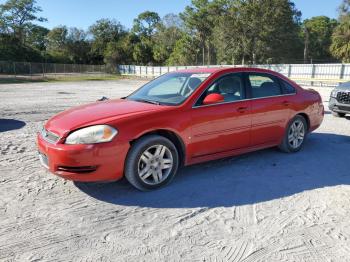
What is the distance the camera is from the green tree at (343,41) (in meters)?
43.2

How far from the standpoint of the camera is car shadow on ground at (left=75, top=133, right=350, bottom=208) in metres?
4.12

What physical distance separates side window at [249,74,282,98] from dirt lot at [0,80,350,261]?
43.2 inches

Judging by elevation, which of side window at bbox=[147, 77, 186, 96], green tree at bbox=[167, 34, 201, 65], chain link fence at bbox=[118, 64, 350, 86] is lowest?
side window at bbox=[147, 77, 186, 96]

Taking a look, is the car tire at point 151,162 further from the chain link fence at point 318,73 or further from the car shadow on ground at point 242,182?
the chain link fence at point 318,73

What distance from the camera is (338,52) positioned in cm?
4466

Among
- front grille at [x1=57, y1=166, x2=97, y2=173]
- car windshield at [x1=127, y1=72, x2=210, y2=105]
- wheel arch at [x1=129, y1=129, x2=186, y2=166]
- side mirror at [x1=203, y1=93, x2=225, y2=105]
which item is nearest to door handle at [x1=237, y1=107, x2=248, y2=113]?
side mirror at [x1=203, y1=93, x2=225, y2=105]

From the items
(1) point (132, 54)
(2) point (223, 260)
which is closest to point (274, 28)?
(1) point (132, 54)

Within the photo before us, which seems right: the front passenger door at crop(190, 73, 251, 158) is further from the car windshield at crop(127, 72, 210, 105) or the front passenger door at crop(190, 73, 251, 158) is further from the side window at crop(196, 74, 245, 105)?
the car windshield at crop(127, 72, 210, 105)

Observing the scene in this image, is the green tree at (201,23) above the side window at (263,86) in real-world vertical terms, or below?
above

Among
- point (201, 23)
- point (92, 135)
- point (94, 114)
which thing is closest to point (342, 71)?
point (94, 114)

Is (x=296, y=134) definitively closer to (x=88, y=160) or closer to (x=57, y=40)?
(x=88, y=160)

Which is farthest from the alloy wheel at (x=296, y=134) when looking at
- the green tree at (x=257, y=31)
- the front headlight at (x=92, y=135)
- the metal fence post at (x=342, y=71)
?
the green tree at (x=257, y=31)

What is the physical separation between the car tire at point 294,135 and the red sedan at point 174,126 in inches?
0.7

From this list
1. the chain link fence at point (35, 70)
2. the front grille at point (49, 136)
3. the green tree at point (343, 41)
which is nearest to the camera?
the front grille at point (49, 136)
